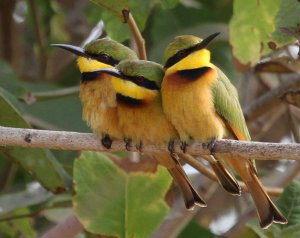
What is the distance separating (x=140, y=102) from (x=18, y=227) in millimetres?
669

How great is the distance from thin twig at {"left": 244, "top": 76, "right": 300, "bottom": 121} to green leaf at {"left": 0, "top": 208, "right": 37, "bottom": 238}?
0.70 metres

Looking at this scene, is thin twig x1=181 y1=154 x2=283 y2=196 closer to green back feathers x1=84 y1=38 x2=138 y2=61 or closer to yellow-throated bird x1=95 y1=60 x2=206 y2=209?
yellow-throated bird x1=95 y1=60 x2=206 y2=209

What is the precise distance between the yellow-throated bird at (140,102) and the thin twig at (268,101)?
58 centimetres

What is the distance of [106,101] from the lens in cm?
246

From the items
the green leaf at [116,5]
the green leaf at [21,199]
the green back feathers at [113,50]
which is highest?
the green leaf at [116,5]

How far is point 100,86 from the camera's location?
8.16 feet

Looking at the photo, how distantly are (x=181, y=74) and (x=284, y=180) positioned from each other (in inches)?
30.1

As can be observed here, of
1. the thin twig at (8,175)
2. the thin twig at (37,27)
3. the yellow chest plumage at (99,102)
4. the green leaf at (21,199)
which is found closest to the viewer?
the yellow chest plumage at (99,102)

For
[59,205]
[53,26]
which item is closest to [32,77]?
[53,26]

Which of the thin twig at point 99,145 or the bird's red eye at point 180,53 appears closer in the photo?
the thin twig at point 99,145

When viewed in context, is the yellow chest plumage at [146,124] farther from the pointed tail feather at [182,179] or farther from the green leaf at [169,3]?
the green leaf at [169,3]

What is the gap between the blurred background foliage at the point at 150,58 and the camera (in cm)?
252

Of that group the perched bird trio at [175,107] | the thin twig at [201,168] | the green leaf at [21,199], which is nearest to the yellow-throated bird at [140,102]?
the perched bird trio at [175,107]

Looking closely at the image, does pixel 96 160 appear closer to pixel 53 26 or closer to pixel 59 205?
pixel 59 205
